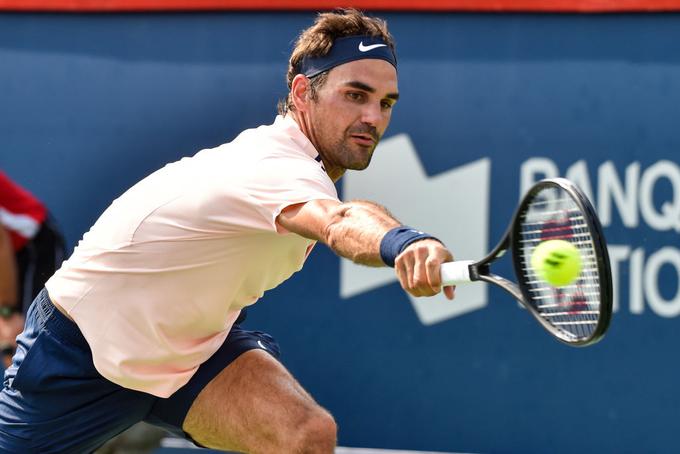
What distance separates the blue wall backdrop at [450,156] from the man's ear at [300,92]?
152 cm

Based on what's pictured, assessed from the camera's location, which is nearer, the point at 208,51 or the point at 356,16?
the point at 356,16

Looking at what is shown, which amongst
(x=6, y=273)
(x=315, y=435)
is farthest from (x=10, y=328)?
(x=315, y=435)

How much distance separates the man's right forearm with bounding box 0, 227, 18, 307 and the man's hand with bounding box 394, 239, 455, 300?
2855 mm

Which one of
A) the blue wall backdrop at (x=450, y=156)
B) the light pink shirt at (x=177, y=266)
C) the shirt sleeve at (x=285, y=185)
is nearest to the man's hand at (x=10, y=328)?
the blue wall backdrop at (x=450, y=156)

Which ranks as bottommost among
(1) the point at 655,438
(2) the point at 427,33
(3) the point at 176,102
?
(1) the point at 655,438

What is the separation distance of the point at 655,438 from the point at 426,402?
2.84 ft

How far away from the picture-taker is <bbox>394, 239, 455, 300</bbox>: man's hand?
2.49 meters

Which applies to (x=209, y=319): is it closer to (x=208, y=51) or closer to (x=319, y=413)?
(x=319, y=413)

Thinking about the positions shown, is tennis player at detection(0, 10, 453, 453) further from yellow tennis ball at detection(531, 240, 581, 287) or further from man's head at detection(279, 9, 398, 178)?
yellow tennis ball at detection(531, 240, 581, 287)

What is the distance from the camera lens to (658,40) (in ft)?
16.0

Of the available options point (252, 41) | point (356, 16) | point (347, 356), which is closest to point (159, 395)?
point (356, 16)

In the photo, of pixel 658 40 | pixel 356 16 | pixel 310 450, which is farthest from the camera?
pixel 658 40

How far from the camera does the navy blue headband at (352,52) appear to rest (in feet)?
11.3

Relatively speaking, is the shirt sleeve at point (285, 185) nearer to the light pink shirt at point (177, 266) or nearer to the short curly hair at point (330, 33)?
the light pink shirt at point (177, 266)
